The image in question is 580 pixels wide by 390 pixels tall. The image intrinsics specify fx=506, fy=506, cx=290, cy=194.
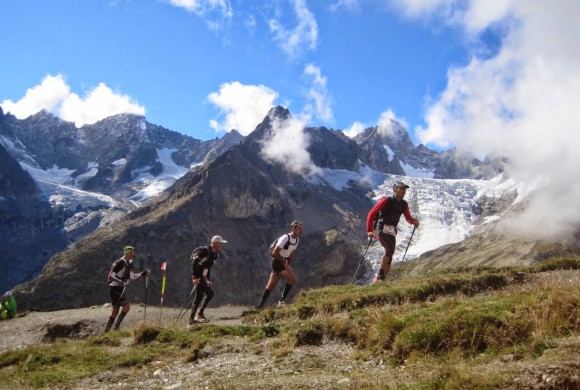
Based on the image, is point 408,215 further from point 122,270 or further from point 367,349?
point 122,270

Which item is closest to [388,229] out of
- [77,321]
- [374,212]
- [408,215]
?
[374,212]

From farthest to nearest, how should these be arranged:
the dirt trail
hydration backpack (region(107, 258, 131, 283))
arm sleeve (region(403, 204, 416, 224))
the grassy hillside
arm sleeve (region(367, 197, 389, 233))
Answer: the dirt trail
hydration backpack (region(107, 258, 131, 283))
arm sleeve (region(403, 204, 416, 224))
arm sleeve (region(367, 197, 389, 233))
the grassy hillside

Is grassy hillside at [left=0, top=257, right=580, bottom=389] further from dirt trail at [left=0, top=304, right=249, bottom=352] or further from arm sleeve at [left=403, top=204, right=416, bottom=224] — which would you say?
dirt trail at [left=0, top=304, right=249, bottom=352]

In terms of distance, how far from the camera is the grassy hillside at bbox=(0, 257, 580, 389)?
23.9 ft

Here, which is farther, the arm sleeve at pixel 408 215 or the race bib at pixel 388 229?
the arm sleeve at pixel 408 215

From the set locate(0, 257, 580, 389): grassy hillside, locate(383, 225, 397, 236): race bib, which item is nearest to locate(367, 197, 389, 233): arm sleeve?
locate(383, 225, 397, 236): race bib

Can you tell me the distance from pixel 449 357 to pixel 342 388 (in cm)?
194

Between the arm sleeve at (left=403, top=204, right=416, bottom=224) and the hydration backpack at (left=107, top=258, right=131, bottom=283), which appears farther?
the hydration backpack at (left=107, top=258, right=131, bottom=283)

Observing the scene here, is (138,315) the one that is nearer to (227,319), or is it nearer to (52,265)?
(227,319)

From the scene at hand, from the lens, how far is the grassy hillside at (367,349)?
287 inches

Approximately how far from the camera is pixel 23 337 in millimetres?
22641

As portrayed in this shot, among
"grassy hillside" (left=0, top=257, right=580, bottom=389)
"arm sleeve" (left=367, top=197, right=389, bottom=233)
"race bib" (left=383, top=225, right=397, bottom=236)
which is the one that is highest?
"arm sleeve" (left=367, top=197, right=389, bottom=233)

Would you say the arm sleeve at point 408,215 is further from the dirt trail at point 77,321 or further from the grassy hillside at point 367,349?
the dirt trail at point 77,321

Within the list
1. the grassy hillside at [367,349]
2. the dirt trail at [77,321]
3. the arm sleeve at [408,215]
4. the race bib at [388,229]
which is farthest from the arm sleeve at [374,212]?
the dirt trail at [77,321]
